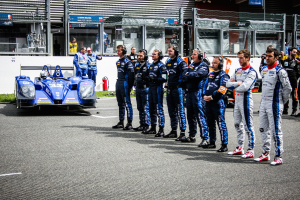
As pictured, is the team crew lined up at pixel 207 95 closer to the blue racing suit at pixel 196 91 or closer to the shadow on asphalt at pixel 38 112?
the blue racing suit at pixel 196 91

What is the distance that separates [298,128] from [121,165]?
Answer: 17.1 feet

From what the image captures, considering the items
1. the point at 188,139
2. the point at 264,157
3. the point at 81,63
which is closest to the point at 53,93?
the point at 188,139

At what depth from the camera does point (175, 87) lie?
8.16 m

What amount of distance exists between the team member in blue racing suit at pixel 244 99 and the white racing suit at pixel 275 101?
0.29 m

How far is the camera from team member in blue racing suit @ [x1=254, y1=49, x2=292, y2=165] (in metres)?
5.99

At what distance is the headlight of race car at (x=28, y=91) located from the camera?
10.9m

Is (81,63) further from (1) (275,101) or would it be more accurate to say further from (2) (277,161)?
(2) (277,161)

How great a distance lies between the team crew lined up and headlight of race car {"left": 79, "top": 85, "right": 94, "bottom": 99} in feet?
6.80

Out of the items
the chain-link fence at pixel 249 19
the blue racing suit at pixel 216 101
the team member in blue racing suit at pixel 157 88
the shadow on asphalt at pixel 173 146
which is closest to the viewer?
the shadow on asphalt at pixel 173 146

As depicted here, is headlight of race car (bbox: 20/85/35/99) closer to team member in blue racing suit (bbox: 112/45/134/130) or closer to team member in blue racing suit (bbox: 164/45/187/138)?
team member in blue racing suit (bbox: 112/45/134/130)

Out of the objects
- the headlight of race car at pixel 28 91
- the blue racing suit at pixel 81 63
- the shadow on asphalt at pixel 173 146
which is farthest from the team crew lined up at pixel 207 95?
the blue racing suit at pixel 81 63

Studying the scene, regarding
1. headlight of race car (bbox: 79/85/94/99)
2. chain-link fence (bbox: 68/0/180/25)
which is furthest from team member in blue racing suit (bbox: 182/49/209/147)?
chain-link fence (bbox: 68/0/180/25)

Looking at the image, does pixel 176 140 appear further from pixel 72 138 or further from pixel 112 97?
pixel 112 97

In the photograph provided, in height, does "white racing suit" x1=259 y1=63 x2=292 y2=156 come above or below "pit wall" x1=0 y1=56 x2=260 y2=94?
below
